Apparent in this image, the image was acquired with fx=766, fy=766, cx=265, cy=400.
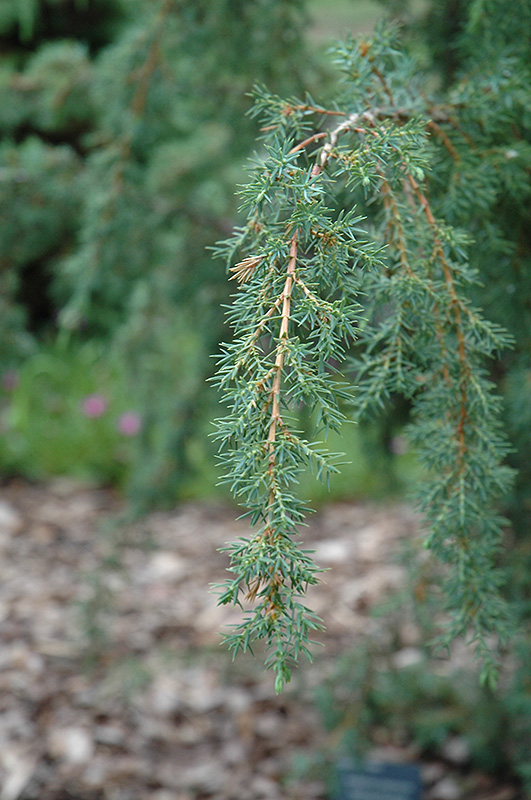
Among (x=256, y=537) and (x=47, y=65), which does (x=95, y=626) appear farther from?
(x=256, y=537)

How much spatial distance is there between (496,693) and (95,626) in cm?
82

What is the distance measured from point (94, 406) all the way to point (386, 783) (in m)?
1.86

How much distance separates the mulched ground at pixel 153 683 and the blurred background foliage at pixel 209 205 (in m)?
0.16

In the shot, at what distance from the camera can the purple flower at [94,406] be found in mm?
2891

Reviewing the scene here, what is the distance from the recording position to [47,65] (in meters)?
1.50

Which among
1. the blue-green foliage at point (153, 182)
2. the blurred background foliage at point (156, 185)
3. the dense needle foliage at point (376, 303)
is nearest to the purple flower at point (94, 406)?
the blurred background foliage at point (156, 185)

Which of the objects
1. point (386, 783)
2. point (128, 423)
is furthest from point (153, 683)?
point (128, 423)

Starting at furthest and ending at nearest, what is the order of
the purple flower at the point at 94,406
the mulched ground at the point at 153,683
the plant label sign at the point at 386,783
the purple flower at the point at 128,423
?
1. the purple flower at the point at 94,406
2. the purple flower at the point at 128,423
3. the mulched ground at the point at 153,683
4. the plant label sign at the point at 386,783

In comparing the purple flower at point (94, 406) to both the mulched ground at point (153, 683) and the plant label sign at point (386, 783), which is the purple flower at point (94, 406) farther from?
the plant label sign at point (386, 783)

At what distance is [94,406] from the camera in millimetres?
2891

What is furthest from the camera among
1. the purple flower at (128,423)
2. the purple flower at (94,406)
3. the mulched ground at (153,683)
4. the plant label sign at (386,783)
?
the purple flower at (94,406)

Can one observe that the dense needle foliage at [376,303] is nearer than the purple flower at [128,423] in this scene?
Yes

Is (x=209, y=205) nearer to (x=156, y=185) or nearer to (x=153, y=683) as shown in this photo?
(x=156, y=185)

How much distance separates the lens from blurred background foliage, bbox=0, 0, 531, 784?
809mm
